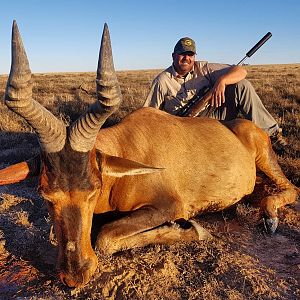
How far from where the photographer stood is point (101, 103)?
3785 millimetres

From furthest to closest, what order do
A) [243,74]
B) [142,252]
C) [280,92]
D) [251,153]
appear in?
1. [280,92]
2. [243,74]
3. [251,153]
4. [142,252]

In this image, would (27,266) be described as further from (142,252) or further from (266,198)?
(266,198)

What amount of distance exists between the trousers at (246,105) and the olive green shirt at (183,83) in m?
0.42

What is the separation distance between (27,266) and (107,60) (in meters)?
2.44

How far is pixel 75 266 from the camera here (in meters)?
3.80

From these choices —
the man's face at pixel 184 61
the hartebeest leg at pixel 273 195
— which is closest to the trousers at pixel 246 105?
the man's face at pixel 184 61

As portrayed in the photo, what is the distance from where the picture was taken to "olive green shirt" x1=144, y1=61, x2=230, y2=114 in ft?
27.6

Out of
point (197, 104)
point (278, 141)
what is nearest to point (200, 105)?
point (197, 104)

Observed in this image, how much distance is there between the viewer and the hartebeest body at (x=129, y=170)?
380 cm

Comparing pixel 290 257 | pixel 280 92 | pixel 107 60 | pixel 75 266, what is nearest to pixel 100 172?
pixel 75 266

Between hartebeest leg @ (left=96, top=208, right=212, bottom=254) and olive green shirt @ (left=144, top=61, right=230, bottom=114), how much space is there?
12.9ft

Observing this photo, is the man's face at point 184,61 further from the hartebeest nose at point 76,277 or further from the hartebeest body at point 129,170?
the hartebeest nose at point 76,277

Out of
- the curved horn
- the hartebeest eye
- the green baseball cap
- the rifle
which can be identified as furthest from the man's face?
the hartebeest eye

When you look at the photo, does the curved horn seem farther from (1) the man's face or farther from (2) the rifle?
(1) the man's face
